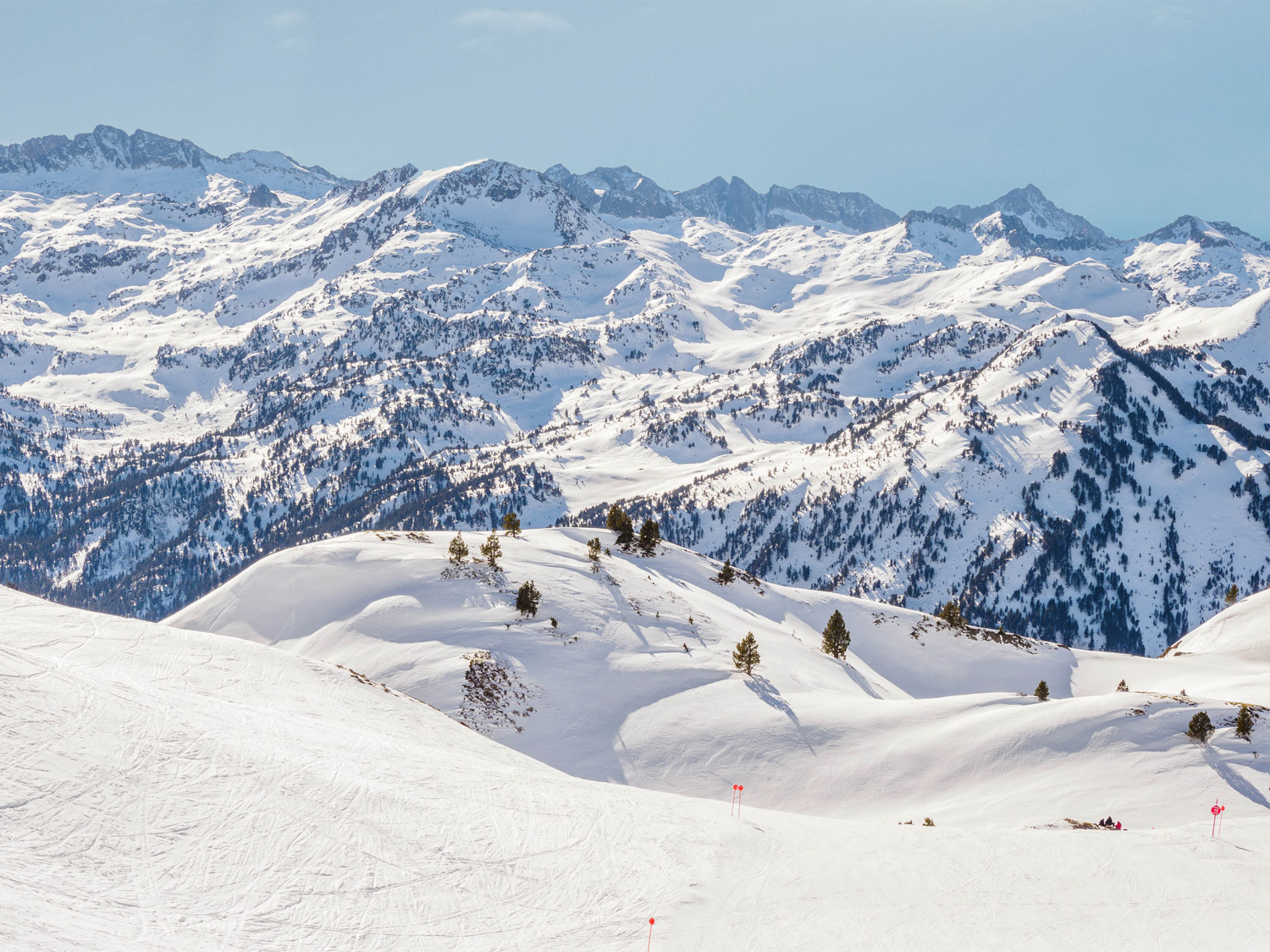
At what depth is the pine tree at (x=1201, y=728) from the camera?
149 ft

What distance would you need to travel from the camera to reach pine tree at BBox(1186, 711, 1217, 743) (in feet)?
149

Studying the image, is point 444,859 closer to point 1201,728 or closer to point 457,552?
point 1201,728

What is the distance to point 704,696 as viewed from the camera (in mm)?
57844

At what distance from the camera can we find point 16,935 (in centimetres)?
1627

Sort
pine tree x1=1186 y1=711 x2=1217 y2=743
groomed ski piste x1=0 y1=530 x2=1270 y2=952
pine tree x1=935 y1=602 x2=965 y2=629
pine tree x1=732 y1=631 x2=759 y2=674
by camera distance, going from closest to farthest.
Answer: groomed ski piste x1=0 y1=530 x2=1270 y2=952 < pine tree x1=1186 y1=711 x2=1217 y2=743 < pine tree x1=732 y1=631 x2=759 y2=674 < pine tree x1=935 y1=602 x2=965 y2=629

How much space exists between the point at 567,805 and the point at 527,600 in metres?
34.7

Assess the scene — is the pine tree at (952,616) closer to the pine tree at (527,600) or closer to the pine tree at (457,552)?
the pine tree at (527,600)

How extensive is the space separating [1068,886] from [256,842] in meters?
28.4

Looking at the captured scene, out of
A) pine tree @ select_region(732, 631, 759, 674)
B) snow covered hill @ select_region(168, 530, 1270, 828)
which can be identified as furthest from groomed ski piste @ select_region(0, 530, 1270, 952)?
pine tree @ select_region(732, 631, 759, 674)

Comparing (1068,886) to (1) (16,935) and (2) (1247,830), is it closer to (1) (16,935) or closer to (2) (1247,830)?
(2) (1247,830)

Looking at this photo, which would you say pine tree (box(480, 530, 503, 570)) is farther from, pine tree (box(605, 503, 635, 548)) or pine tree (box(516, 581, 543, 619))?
pine tree (box(605, 503, 635, 548))

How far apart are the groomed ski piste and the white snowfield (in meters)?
0.10

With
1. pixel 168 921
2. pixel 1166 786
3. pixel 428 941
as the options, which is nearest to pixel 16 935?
pixel 168 921

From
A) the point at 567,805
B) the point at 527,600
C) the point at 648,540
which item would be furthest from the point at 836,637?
the point at 567,805
